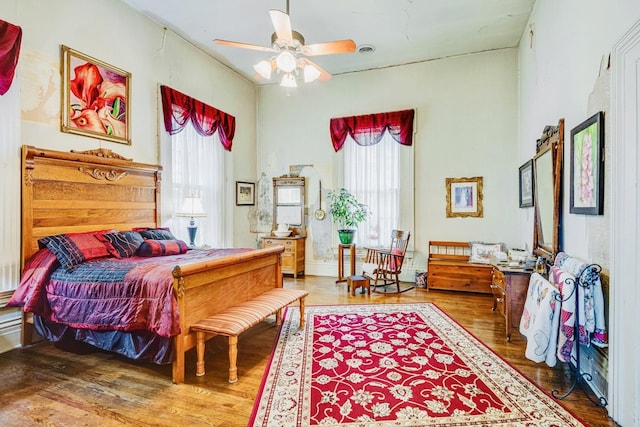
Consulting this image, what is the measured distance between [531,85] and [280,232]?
437 cm

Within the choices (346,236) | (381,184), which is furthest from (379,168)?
(346,236)

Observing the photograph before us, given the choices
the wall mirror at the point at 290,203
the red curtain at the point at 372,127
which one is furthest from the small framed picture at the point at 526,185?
the wall mirror at the point at 290,203

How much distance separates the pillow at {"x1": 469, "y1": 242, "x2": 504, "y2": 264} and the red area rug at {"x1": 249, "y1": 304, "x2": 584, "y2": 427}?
1.80 metres

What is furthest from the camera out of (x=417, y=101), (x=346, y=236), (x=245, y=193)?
(x=245, y=193)

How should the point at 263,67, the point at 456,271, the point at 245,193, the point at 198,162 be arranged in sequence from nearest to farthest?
the point at 263,67
the point at 456,271
the point at 198,162
the point at 245,193

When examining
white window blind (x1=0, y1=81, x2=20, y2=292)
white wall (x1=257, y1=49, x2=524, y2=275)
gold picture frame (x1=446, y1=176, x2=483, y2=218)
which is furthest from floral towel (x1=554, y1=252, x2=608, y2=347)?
white window blind (x1=0, y1=81, x2=20, y2=292)

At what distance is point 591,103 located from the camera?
2441 millimetres

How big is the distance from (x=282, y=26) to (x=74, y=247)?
2.63m

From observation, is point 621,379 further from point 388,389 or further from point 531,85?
point 531,85

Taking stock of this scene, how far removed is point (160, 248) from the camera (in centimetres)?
355

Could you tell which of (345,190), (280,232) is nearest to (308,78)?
(345,190)

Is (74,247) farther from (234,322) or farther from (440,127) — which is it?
(440,127)

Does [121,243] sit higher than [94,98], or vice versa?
[94,98]

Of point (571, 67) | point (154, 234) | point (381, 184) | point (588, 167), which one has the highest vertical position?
point (571, 67)
